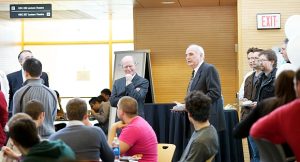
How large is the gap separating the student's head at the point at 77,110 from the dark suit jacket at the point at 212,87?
2.16m

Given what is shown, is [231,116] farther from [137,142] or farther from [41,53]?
[41,53]

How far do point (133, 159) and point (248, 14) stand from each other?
4.68 metres

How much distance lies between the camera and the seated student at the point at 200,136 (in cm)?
402

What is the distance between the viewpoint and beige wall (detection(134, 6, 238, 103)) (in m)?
11.1

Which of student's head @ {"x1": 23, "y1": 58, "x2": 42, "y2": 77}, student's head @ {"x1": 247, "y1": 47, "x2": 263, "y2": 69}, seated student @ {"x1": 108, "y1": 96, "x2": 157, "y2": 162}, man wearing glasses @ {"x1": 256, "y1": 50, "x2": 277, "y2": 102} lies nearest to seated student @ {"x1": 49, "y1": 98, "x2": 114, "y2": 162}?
seated student @ {"x1": 108, "y1": 96, "x2": 157, "y2": 162}

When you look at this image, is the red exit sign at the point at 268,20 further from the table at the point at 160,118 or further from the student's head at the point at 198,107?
the student's head at the point at 198,107

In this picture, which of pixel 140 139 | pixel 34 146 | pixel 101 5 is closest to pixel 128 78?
pixel 140 139

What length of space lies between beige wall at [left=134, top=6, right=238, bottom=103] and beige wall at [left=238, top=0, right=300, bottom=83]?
8.33 feet

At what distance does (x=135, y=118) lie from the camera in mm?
4902

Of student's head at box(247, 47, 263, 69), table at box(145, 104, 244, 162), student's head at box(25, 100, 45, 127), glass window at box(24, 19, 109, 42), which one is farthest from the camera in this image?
glass window at box(24, 19, 109, 42)

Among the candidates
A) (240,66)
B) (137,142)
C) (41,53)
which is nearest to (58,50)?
(41,53)

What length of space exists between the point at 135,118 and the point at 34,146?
1.93 m

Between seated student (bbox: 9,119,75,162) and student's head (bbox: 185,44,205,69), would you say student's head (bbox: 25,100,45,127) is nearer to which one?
seated student (bbox: 9,119,75,162)

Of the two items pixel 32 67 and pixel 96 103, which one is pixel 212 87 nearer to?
pixel 32 67
